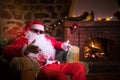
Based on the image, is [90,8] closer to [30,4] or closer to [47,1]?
[47,1]

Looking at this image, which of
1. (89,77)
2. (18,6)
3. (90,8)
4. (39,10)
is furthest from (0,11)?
(89,77)

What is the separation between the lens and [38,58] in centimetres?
329

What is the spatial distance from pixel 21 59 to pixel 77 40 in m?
2.18

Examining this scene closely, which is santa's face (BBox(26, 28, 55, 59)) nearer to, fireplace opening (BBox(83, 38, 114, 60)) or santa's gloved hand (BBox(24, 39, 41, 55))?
santa's gloved hand (BBox(24, 39, 41, 55))

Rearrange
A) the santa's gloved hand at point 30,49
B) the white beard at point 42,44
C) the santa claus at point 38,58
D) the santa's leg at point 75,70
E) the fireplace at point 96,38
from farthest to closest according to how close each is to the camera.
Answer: the fireplace at point 96,38 < the white beard at point 42,44 < the santa's gloved hand at point 30,49 < the santa's leg at point 75,70 < the santa claus at point 38,58

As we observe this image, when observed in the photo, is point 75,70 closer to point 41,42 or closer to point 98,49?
point 41,42

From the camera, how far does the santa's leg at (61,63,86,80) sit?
2.94 meters

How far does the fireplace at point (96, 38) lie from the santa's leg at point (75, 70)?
178 centimetres

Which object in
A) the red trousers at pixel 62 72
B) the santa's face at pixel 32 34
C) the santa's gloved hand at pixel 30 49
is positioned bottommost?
the red trousers at pixel 62 72

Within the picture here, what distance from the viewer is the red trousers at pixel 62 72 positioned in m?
2.82

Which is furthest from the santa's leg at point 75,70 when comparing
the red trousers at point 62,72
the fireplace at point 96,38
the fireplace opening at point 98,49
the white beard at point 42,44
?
the fireplace opening at point 98,49

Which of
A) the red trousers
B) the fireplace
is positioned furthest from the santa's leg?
the fireplace

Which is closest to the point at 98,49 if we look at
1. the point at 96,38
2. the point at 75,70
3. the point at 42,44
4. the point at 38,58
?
the point at 96,38

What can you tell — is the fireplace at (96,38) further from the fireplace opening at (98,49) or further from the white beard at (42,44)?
the white beard at (42,44)
